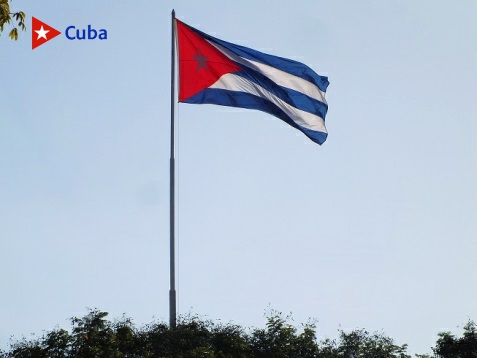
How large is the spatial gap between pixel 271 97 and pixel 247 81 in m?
0.99

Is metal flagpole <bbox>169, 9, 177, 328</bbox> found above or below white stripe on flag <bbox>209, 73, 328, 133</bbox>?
below

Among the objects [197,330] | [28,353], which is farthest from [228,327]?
[28,353]

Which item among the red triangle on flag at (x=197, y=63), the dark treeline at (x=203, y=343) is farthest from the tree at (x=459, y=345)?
the red triangle on flag at (x=197, y=63)

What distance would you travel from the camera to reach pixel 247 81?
34438 mm

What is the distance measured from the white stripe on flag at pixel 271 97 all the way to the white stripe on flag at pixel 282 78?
633 millimetres

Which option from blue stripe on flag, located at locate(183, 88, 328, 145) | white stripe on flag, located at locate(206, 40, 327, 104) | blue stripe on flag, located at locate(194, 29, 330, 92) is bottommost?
blue stripe on flag, located at locate(183, 88, 328, 145)

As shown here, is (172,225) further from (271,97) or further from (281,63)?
(281,63)

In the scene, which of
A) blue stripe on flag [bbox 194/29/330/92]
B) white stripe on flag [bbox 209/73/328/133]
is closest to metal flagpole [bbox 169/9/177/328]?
white stripe on flag [bbox 209/73/328/133]

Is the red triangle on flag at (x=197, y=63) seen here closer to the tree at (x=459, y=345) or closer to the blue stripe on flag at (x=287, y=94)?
the blue stripe on flag at (x=287, y=94)

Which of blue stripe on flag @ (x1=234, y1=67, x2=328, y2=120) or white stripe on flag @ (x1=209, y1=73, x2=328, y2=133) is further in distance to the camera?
blue stripe on flag @ (x1=234, y1=67, x2=328, y2=120)

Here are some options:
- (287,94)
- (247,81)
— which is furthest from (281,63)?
(247,81)

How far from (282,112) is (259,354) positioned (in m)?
8.18

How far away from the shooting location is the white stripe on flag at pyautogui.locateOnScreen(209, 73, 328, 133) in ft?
111

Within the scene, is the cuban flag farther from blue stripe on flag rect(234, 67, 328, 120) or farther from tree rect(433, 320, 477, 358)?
tree rect(433, 320, 477, 358)
